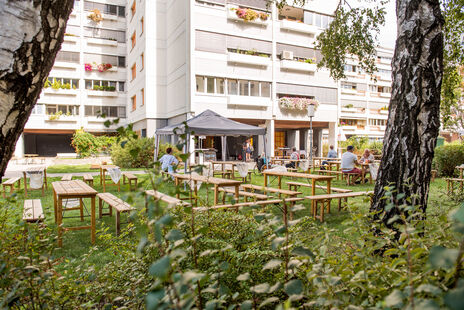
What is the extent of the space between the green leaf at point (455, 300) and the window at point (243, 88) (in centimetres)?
2519

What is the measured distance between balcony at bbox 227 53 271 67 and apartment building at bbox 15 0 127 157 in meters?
15.3

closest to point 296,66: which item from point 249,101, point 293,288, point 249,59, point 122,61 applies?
point 249,59

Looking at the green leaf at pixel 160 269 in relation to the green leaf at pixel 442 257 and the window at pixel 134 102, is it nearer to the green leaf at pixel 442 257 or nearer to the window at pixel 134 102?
the green leaf at pixel 442 257

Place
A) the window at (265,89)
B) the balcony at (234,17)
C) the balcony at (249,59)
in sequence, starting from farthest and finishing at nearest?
the window at (265,89) → the balcony at (249,59) → the balcony at (234,17)

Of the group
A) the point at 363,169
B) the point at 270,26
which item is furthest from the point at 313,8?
the point at 363,169

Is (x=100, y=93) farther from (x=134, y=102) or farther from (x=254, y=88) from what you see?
(x=254, y=88)

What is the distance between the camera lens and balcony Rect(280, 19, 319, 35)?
2662 centimetres

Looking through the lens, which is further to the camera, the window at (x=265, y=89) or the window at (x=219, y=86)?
the window at (x=265, y=89)

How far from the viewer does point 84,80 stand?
35.2 meters

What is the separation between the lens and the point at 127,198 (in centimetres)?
117

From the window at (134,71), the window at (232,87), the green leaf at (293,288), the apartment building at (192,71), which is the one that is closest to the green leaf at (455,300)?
the green leaf at (293,288)

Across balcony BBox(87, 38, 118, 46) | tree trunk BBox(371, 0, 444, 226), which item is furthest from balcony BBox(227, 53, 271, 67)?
tree trunk BBox(371, 0, 444, 226)

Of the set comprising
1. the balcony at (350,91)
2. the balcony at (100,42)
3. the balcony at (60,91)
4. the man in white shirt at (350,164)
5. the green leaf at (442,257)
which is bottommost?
the man in white shirt at (350,164)

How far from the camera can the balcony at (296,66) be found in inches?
1045
